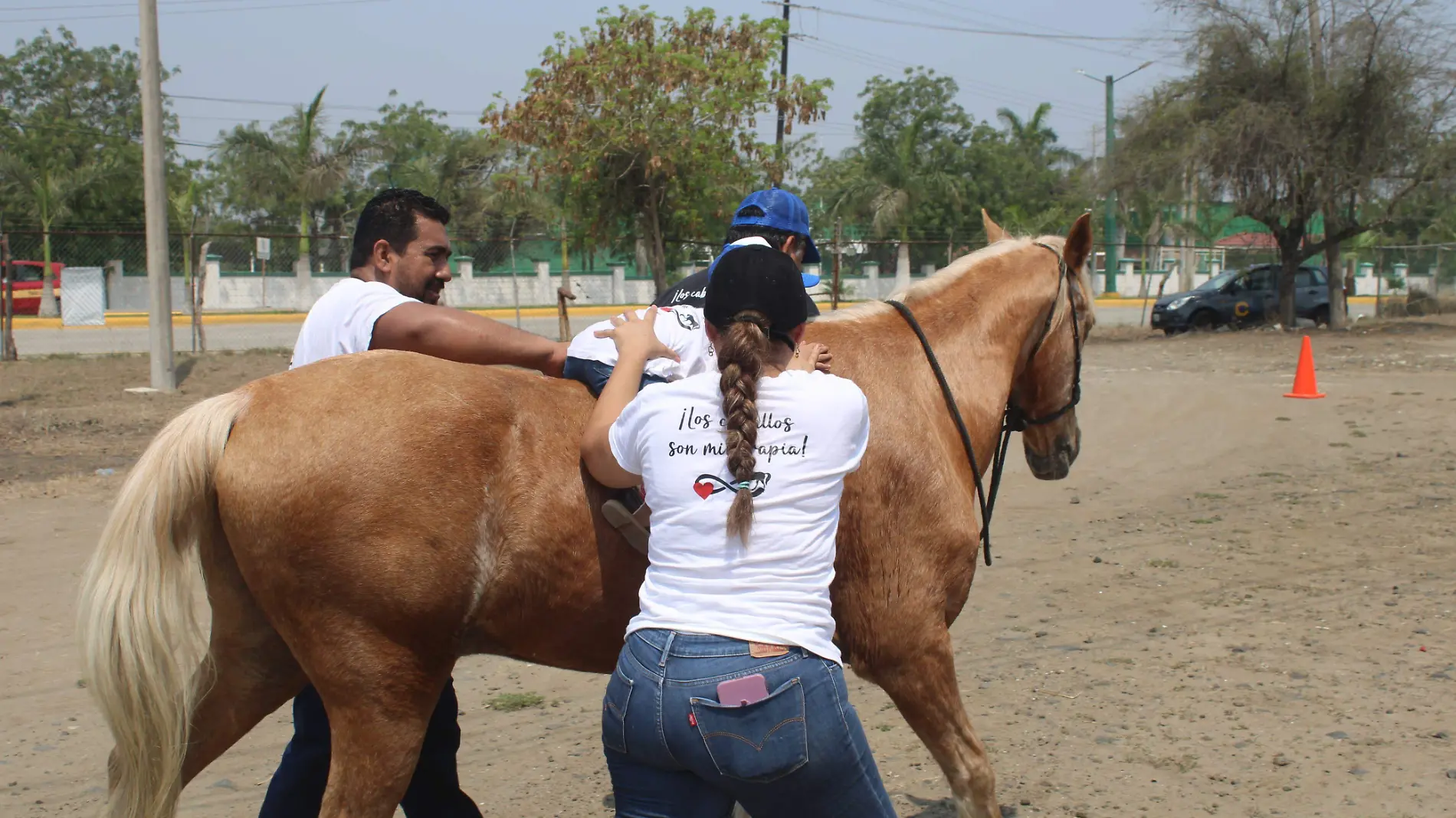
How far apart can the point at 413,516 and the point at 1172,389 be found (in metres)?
13.2

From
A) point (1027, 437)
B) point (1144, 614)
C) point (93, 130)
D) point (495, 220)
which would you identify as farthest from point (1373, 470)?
point (93, 130)

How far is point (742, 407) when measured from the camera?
7.01 ft

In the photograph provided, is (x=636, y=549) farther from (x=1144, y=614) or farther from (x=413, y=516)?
(x=1144, y=614)

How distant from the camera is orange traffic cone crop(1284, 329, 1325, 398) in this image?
1341cm

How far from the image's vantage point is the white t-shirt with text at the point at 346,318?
10.2ft

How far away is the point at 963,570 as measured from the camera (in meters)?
3.11

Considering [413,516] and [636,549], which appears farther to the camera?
[636,549]

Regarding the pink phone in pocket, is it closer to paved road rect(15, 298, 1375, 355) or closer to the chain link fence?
the chain link fence

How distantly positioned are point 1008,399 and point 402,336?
203cm

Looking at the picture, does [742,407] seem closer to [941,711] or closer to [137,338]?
[941,711]

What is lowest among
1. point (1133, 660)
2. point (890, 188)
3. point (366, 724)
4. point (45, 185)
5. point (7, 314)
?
point (1133, 660)

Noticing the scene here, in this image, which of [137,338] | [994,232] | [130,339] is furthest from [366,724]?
[137,338]

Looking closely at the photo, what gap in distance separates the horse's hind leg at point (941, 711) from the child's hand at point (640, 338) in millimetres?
967

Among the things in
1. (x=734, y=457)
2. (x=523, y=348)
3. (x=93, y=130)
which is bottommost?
(x=734, y=457)
